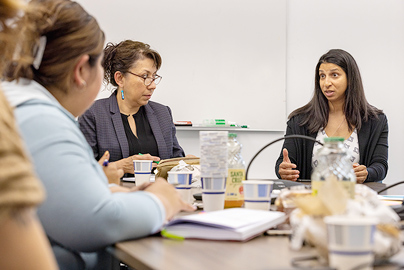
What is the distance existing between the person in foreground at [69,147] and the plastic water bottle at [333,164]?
34 centimetres

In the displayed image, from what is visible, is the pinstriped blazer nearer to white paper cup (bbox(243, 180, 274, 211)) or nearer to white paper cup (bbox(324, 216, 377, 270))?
white paper cup (bbox(243, 180, 274, 211))

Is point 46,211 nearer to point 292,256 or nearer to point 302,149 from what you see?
point 292,256

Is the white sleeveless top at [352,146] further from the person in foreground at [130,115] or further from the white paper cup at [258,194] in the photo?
the white paper cup at [258,194]

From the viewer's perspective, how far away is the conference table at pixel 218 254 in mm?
837

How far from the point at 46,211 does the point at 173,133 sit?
7.90 feet

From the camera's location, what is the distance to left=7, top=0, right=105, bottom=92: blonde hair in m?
1.21

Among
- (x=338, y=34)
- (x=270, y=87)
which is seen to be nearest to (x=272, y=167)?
(x=270, y=87)

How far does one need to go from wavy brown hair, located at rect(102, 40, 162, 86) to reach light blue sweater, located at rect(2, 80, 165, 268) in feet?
7.53

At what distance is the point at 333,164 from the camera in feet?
4.09

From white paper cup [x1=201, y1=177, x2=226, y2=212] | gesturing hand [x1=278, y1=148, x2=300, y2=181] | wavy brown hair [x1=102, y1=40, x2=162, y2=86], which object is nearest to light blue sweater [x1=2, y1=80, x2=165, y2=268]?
white paper cup [x1=201, y1=177, x2=226, y2=212]

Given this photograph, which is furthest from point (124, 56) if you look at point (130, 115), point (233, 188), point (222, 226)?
point (222, 226)

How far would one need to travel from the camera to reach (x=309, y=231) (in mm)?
853

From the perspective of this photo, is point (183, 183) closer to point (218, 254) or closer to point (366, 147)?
point (218, 254)

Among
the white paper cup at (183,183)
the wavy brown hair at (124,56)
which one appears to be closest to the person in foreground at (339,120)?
the wavy brown hair at (124,56)
